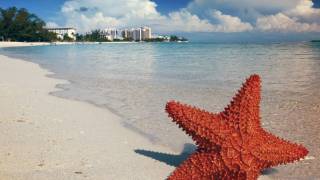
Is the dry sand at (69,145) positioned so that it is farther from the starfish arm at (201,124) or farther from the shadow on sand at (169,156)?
the starfish arm at (201,124)

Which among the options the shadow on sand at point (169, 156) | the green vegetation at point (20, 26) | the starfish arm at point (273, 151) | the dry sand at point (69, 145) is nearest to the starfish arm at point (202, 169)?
the starfish arm at point (273, 151)

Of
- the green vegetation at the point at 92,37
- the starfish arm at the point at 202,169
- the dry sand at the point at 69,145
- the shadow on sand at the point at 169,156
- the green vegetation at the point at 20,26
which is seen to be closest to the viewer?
the starfish arm at the point at 202,169

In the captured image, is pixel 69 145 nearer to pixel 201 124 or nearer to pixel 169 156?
pixel 169 156

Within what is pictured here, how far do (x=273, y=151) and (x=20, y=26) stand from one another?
129 m

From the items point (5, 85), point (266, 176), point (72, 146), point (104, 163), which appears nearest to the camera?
point (266, 176)

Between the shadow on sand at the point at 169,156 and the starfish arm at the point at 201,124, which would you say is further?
the shadow on sand at the point at 169,156

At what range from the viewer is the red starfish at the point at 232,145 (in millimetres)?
3041

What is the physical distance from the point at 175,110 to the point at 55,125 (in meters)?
2.94

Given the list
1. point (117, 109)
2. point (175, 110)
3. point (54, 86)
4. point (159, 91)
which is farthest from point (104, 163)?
point (54, 86)

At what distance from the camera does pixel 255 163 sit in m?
3.07

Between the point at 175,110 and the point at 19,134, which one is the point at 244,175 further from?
the point at 19,134

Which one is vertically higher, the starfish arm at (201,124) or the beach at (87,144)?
the starfish arm at (201,124)

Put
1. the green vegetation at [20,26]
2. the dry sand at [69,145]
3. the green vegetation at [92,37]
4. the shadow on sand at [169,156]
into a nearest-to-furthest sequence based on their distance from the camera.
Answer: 1. the dry sand at [69,145]
2. the shadow on sand at [169,156]
3. the green vegetation at [20,26]
4. the green vegetation at [92,37]

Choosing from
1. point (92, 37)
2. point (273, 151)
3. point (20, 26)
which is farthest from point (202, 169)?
point (92, 37)
